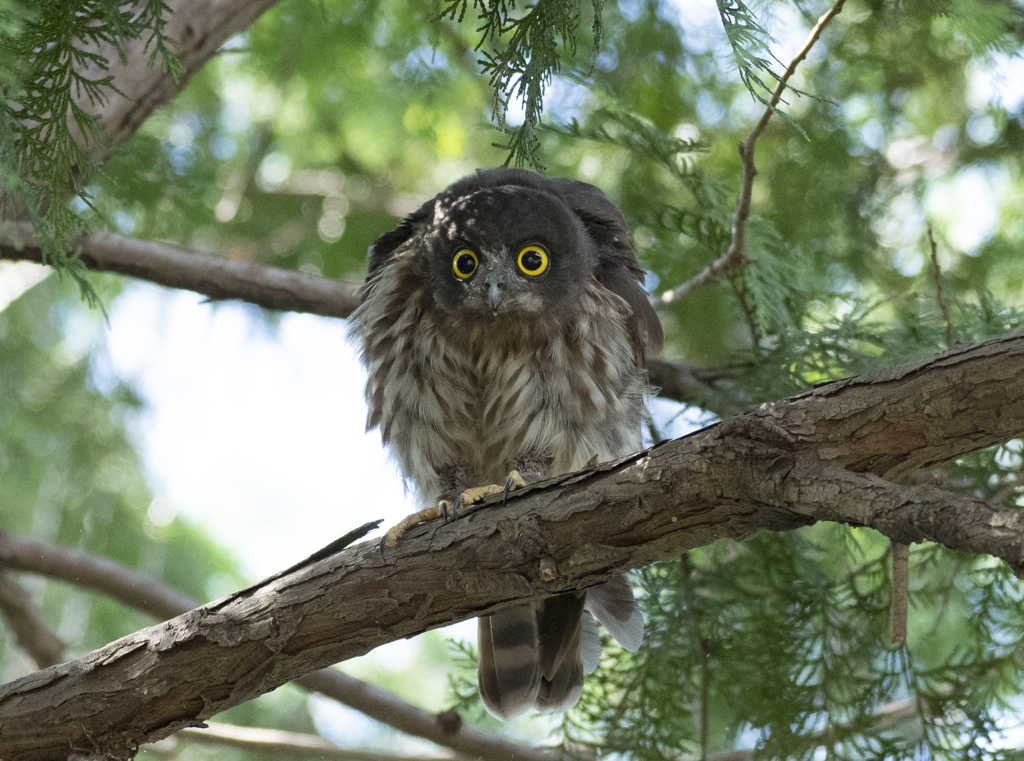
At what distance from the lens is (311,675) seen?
154 inches

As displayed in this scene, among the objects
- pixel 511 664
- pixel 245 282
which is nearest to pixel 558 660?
pixel 511 664

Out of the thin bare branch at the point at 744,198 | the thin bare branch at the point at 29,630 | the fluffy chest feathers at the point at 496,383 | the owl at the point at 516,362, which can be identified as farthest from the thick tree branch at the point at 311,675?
the thin bare branch at the point at 744,198

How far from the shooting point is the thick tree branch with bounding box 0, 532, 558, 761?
155 inches

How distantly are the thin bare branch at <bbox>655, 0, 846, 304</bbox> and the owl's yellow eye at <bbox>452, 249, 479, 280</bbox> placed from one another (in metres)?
1.01

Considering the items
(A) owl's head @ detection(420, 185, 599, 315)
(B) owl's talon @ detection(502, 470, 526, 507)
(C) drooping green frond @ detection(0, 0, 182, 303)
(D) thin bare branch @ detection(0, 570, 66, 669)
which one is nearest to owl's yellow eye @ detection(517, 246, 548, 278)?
(A) owl's head @ detection(420, 185, 599, 315)

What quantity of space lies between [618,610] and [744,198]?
164 centimetres

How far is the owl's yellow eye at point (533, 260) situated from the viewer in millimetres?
3447

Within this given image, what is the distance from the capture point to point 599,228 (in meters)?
3.82

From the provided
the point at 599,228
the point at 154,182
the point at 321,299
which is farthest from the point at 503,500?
the point at 154,182

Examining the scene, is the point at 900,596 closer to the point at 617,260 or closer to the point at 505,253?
the point at 505,253

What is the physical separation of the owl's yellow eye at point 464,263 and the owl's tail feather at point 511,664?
4.41ft

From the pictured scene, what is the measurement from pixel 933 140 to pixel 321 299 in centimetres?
433

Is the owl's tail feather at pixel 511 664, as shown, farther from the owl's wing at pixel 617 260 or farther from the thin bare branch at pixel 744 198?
the thin bare branch at pixel 744 198

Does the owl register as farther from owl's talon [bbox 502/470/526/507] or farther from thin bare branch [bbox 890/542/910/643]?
thin bare branch [bbox 890/542/910/643]
